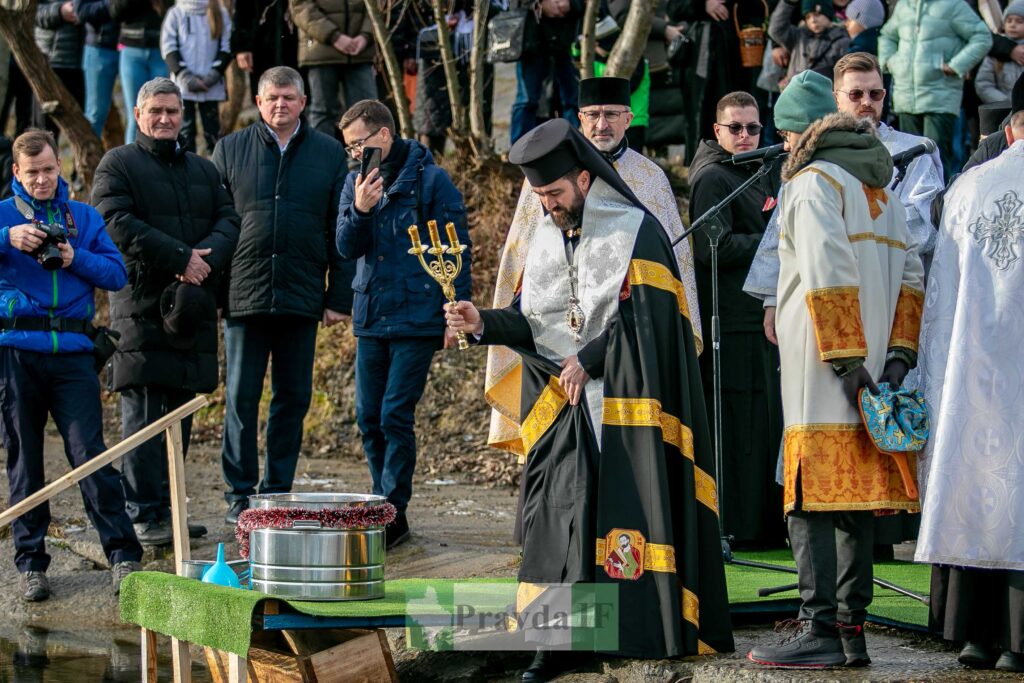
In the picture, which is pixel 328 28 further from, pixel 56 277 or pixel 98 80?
pixel 56 277

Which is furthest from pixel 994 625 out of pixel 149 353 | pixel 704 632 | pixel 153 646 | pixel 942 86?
pixel 942 86

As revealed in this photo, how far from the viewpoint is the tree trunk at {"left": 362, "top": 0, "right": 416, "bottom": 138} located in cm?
1195

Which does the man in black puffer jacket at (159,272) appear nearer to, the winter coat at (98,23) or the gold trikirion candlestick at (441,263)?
the gold trikirion candlestick at (441,263)

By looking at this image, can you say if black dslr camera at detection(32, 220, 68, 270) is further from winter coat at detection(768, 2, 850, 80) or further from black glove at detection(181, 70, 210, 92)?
winter coat at detection(768, 2, 850, 80)

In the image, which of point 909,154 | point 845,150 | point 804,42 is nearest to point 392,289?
point 909,154

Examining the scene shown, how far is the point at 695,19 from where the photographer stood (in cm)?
1254

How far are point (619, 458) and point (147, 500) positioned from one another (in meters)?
3.71

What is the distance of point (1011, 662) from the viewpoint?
5.68 meters

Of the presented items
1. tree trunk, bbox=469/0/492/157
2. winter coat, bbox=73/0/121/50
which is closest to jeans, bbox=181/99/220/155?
winter coat, bbox=73/0/121/50

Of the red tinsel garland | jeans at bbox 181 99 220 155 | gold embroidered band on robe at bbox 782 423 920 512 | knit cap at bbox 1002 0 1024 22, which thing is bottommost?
the red tinsel garland

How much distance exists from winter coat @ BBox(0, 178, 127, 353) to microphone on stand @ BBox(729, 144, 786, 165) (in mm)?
3245

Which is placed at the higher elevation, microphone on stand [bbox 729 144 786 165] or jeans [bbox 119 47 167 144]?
jeans [bbox 119 47 167 144]

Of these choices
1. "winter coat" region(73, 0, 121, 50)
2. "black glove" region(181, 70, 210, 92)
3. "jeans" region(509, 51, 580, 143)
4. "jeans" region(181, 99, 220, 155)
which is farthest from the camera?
"jeans" region(181, 99, 220, 155)

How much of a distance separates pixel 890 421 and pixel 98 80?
932 centimetres
